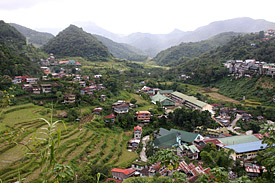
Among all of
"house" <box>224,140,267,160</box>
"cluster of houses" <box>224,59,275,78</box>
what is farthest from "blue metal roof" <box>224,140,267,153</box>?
"cluster of houses" <box>224,59,275,78</box>

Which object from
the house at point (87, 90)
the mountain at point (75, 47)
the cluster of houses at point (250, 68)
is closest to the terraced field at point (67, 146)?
the house at point (87, 90)

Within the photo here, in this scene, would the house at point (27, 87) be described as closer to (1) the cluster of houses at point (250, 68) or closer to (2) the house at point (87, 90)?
(2) the house at point (87, 90)

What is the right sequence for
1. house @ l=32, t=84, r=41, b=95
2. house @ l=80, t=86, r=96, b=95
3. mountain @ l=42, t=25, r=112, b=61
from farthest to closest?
mountain @ l=42, t=25, r=112, b=61, house @ l=80, t=86, r=96, b=95, house @ l=32, t=84, r=41, b=95

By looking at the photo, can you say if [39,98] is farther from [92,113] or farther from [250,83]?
[250,83]

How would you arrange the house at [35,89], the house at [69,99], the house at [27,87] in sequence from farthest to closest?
the house at [35,89], the house at [27,87], the house at [69,99]

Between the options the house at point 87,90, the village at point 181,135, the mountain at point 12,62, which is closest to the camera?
the village at point 181,135

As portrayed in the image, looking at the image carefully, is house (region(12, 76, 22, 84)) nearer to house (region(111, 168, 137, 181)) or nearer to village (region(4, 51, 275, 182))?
village (region(4, 51, 275, 182))

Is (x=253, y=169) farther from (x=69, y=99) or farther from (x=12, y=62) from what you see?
(x=12, y=62)
